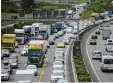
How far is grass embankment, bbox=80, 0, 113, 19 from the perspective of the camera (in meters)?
173

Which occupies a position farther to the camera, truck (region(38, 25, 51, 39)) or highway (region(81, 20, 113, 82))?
truck (region(38, 25, 51, 39))

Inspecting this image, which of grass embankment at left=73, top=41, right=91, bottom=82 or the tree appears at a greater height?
grass embankment at left=73, top=41, right=91, bottom=82

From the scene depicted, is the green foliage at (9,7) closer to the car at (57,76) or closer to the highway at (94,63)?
the highway at (94,63)

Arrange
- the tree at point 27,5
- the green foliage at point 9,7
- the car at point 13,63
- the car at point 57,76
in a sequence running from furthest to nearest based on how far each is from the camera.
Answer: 1. the tree at point 27,5
2. the green foliage at point 9,7
3. the car at point 13,63
4. the car at point 57,76

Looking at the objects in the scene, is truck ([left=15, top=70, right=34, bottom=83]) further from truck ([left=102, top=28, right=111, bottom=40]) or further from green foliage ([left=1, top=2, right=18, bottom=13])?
green foliage ([left=1, top=2, right=18, bottom=13])

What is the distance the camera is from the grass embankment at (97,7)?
173363 mm

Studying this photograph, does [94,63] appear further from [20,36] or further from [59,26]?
[59,26]

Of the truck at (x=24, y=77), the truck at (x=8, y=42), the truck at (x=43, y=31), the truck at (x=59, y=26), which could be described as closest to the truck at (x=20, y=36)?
the truck at (x=43, y=31)

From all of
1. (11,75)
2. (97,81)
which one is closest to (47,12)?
(11,75)

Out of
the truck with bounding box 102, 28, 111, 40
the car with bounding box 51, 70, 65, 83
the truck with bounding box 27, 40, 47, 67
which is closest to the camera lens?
the car with bounding box 51, 70, 65, 83

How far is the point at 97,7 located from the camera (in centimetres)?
18050

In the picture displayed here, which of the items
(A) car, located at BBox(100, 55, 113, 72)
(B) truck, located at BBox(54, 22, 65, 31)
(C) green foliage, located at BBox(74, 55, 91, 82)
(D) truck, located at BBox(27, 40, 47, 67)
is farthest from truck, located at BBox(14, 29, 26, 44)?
(A) car, located at BBox(100, 55, 113, 72)

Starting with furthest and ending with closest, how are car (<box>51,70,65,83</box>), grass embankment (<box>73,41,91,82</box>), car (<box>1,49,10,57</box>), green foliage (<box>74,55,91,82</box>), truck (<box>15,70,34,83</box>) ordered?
1. car (<box>1,49,10,57</box>)
2. car (<box>51,70,65,83</box>)
3. grass embankment (<box>73,41,91,82</box>)
4. green foliage (<box>74,55,91,82</box>)
5. truck (<box>15,70,34,83</box>)

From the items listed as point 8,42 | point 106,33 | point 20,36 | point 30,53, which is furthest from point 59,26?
point 30,53
